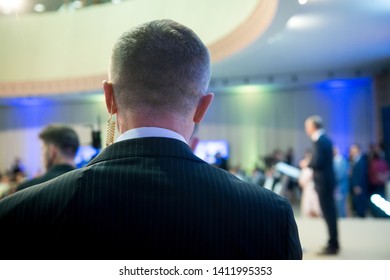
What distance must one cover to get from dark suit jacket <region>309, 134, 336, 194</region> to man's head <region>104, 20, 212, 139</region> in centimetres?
337

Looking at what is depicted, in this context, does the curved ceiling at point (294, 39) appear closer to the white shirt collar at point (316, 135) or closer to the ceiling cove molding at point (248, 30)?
the ceiling cove molding at point (248, 30)

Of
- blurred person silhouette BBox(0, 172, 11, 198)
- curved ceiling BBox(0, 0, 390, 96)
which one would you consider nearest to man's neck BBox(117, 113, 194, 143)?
curved ceiling BBox(0, 0, 390, 96)

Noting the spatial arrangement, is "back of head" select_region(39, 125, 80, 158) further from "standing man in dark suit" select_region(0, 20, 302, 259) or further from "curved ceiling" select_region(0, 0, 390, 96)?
"standing man in dark suit" select_region(0, 20, 302, 259)

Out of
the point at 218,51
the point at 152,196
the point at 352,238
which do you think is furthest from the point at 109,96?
the point at 218,51

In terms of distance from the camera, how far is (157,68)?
2.42 feet

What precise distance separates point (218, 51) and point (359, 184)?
3029 mm

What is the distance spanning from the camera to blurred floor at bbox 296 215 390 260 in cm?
365

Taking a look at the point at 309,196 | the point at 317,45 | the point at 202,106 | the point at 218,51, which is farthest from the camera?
the point at 317,45

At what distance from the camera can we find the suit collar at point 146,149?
729 millimetres

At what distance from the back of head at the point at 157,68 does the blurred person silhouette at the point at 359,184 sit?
6.22 metres

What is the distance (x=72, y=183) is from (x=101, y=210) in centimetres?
6

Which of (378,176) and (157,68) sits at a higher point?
(157,68)

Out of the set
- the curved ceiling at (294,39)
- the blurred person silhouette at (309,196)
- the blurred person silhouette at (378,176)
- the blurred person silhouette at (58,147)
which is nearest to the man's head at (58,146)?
the blurred person silhouette at (58,147)

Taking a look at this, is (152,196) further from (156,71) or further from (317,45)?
(317,45)
